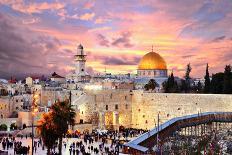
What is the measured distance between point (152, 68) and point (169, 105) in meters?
19.2

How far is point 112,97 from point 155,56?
16.8 m

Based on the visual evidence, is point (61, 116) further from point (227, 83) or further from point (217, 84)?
point (217, 84)

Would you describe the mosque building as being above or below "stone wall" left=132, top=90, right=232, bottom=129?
above

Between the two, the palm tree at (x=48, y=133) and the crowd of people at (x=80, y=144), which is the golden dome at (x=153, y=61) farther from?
the palm tree at (x=48, y=133)

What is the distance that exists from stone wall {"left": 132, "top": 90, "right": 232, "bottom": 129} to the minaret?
16765 mm

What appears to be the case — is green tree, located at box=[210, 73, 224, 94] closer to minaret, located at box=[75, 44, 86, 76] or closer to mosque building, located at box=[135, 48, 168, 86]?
mosque building, located at box=[135, 48, 168, 86]

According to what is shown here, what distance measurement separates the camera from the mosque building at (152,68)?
61.8 metres

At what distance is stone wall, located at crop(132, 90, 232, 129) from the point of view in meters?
38.4

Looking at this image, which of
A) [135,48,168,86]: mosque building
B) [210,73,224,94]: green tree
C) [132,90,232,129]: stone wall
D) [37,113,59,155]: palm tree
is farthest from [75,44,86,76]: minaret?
[37,113,59,155]: palm tree

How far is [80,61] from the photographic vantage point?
62.4 meters

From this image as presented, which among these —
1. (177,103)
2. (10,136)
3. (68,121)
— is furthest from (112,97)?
(68,121)

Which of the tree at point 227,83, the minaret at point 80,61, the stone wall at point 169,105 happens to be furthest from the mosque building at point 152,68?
the tree at point 227,83

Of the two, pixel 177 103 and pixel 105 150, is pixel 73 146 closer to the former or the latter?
pixel 105 150

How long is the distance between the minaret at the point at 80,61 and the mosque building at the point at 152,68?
793 cm
